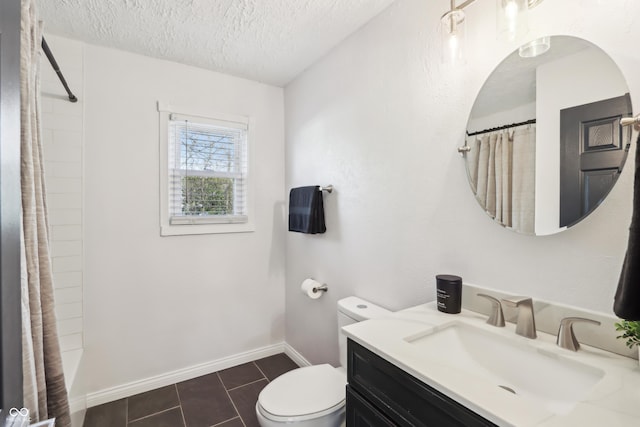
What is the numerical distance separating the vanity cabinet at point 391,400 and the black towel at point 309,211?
1.11m

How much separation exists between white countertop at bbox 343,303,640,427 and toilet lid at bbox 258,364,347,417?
51 centimetres

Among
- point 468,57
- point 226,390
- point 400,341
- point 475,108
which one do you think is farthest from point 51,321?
point 468,57

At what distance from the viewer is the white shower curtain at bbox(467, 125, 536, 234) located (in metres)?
1.08

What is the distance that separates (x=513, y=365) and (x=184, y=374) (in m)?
2.25

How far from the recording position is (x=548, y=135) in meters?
1.03

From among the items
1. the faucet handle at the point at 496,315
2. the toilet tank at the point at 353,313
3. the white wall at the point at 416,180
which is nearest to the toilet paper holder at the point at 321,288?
the white wall at the point at 416,180

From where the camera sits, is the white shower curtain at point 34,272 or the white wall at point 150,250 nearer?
the white shower curtain at point 34,272

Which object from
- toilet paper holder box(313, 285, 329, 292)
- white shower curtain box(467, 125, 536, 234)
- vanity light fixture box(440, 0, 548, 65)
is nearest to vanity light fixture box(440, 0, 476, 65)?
vanity light fixture box(440, 0, 548, 65)

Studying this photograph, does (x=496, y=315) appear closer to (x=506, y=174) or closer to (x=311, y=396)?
(x=506, y=174)

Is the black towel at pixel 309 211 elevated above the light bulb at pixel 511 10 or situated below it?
below

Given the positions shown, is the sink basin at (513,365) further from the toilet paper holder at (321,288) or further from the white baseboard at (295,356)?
the white baseboard at (295,356)

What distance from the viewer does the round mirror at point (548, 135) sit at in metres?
0.91

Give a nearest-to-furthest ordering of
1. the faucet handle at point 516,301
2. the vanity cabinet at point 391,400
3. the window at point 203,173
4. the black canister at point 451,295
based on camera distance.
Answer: the vanity cabinet at point 391,400 < the faucet handle at point 516,301 < the black canister at point 451,295 < the window at point 203,173

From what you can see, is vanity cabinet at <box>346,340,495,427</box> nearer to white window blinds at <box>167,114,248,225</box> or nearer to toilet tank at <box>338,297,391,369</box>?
toilet tank at <box>338,297,391,369</box>
